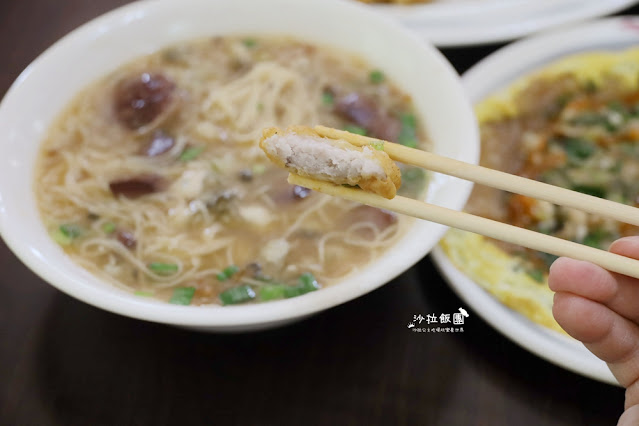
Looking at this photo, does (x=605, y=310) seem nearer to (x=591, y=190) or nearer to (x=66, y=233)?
(x=591, y=190)

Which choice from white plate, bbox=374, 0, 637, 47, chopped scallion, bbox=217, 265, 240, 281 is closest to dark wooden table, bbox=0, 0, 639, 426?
chopped scallion, bbox=217, 265, 240, 281

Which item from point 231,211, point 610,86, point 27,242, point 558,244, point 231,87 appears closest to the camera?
point 558,244

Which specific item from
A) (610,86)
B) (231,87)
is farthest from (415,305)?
(610,86)

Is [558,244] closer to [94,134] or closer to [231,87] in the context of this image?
[231,87]

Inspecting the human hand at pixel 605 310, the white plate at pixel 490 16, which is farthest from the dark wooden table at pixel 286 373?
the white plate at pixel 490 16

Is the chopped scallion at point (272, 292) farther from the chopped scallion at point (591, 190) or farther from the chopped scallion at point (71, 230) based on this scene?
the chopped scallion at point (591, 190)
